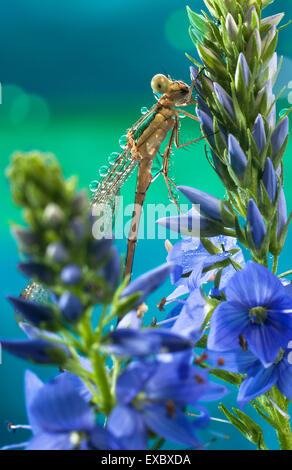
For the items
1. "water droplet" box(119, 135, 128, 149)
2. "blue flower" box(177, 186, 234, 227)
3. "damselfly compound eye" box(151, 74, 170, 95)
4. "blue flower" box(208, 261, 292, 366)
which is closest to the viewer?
"blue flower" box(208, 261, 292, 366)

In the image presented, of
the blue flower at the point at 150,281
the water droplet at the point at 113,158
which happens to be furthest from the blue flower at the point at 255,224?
the water droplet at the point at 113,158

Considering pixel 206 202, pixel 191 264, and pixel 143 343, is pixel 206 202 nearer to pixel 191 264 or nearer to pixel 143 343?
pixel 191 264

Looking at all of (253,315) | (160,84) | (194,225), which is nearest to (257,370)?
(253,315)

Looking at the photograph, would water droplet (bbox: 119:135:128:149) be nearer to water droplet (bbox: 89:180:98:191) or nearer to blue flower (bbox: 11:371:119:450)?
water droplet (bbox: 89:180:98:191)

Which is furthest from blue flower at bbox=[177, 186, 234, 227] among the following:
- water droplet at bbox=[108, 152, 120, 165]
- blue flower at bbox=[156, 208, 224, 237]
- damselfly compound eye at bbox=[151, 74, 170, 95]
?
water droplet at bbox=[108, 152, 120, 165]

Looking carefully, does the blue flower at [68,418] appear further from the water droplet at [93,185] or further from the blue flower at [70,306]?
the water droplet at [93,185]
